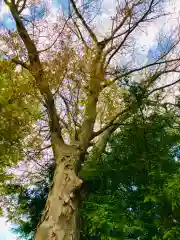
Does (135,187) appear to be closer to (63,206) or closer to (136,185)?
(136,185)

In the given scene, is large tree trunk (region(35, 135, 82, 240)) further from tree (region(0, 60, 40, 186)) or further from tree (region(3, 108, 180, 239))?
tree (region(3, 108, 180, 239))

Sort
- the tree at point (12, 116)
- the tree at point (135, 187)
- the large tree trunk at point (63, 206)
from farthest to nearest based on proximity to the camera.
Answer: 1. the tree at point (135, 187)
2. the tree at point (12, 116)
3. the large tree trunk at point (63, 206)

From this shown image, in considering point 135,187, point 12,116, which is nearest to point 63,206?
point 12,116

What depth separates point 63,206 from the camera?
5.85 meters

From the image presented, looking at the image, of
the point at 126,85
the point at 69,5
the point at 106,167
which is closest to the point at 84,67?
the point at 126,85

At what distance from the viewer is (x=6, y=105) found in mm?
5809

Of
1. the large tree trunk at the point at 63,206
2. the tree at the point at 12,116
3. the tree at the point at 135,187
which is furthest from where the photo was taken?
the tree at the point at 135,187

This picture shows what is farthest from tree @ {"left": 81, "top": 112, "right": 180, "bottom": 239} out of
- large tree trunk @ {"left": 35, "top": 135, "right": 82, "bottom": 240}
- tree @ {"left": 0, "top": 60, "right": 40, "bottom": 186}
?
tree @ {"left": 0, "top": 60, "right": 40, "bottom": 186}

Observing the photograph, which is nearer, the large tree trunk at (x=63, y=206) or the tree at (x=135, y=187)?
the large tree trunk at (x=63, y=206)

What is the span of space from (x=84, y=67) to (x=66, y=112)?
133cm

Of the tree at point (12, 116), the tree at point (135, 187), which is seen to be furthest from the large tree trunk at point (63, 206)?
the tree at point (135, 187)

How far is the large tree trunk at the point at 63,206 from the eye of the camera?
5.44m

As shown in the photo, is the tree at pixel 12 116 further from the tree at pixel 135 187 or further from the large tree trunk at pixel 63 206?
the tree at pixel 135 187

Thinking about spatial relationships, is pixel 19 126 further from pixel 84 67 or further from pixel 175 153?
pixel 175 153
